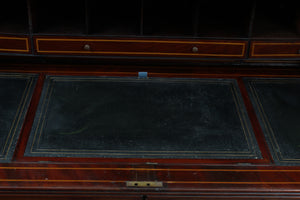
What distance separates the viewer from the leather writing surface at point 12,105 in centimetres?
173

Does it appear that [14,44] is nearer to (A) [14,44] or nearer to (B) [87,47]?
(A) [14,44]

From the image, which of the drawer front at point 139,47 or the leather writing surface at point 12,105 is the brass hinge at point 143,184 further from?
the drawer front at point 139,47

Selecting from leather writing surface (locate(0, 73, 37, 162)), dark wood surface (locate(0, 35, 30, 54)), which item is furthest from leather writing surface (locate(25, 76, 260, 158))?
dark wood surface (locate(0, 35, 30, 54))

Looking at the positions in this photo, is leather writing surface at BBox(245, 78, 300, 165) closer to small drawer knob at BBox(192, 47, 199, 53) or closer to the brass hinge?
small drawer knob at BBox(192, 47, 199, 53)

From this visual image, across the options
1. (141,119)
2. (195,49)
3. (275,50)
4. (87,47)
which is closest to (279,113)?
(275,50)

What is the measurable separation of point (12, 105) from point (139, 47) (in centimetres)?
70

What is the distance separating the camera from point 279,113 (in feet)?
6.39

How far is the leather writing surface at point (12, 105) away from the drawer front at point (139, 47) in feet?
0.62

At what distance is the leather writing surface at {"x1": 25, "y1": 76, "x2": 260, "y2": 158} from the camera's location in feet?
5.66

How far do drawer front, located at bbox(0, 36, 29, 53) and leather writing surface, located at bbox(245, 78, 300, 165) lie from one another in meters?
1.19

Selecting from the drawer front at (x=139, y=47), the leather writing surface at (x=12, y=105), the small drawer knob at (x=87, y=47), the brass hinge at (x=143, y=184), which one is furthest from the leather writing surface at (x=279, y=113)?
the leather writing surface at (x=12, y=105)

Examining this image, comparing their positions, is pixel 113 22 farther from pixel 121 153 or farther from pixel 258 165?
pixel 258 165

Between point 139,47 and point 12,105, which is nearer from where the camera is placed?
point 12,105

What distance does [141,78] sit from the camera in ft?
7.13
